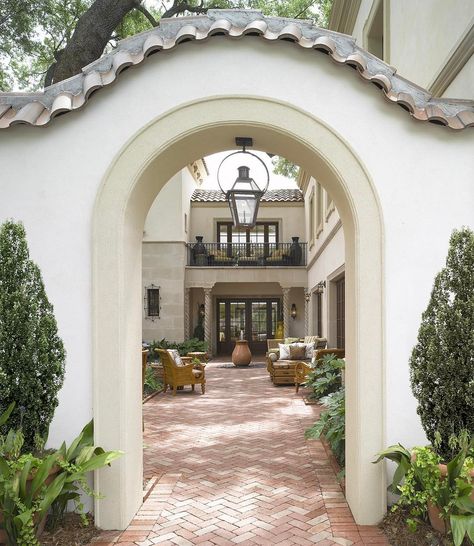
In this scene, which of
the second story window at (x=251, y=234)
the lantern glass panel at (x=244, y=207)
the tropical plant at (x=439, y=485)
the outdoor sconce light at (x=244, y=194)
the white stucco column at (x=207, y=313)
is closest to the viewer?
the tropical plant at (x=439, y=485)

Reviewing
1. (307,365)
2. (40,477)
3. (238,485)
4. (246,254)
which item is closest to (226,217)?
(246,254)

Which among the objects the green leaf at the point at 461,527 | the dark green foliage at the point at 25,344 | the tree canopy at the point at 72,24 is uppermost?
the tree canopy at the point at 72,24

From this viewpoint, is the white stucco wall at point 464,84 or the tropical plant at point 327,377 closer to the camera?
the white stucco wall at point 464,84

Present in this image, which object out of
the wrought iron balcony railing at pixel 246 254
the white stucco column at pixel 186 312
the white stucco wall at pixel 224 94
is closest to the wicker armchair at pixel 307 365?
the white stucco wall at pixel 224 94

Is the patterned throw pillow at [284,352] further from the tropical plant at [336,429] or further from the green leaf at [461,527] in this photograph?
the green leaf at [461,527]

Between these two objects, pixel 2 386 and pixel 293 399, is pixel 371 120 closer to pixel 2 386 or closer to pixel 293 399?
pixel 2 386

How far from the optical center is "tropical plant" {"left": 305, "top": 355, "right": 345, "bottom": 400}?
8.11 m

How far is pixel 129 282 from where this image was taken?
168 inches

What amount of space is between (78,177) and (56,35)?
10617mm

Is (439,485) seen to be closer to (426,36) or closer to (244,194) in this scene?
(244,194)

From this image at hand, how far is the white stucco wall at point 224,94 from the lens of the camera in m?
4.00

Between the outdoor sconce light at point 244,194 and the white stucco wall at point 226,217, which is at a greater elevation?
the white stucco wall at point 226,217

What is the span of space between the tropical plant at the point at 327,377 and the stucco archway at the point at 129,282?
3.34m

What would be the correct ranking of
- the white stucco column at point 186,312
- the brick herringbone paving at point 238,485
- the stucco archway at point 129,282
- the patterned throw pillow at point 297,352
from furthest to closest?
the white stucco column at point 186,312 < the patterned throw pillow at point 297,352 < the stucco archway at point 129,282 < the brick herringbone paving at point 238,485
